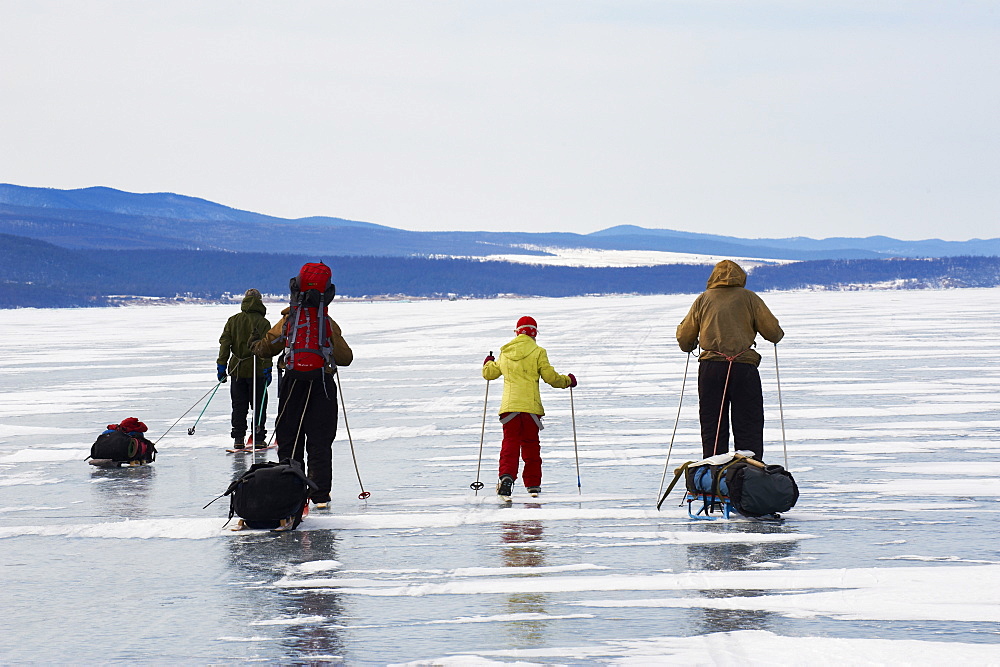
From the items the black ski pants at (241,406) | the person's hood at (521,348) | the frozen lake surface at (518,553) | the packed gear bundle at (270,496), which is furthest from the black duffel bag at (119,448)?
the person's hood at (521,348)

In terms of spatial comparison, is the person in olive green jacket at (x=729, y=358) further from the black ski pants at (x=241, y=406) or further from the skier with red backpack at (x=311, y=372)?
the black ski pants at (x=241, y=406)

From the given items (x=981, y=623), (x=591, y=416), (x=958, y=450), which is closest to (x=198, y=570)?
(x=981, y=623)

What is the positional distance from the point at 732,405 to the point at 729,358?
39 centimetres

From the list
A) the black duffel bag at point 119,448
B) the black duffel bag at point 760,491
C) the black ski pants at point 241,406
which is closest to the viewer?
the black duffel bag at point 760,491

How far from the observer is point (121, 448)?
11.6 meters

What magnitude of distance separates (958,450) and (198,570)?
7.54 metres

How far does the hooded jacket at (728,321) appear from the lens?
9203mm

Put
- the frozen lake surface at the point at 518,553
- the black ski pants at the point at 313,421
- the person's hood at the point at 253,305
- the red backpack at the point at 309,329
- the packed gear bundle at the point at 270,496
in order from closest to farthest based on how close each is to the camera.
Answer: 1. the frozen lake surface at the point at 518,553
2. the packed gear bundle at the point at 270,496
3. the red backpack at the point at 309,329
4. the black ski pants at the point at 313,421
5. the person's hood at the point at 253,305

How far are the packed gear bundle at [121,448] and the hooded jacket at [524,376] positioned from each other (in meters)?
3.94

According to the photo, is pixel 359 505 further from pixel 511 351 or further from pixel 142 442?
pixel 142 442

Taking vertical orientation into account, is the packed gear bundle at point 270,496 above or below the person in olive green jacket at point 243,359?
below

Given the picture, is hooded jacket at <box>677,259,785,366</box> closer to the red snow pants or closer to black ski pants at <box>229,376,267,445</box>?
the red snow pants

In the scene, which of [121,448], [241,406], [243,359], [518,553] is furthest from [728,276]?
[243,359]

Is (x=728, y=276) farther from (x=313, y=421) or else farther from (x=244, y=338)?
(x=244, y=338)
